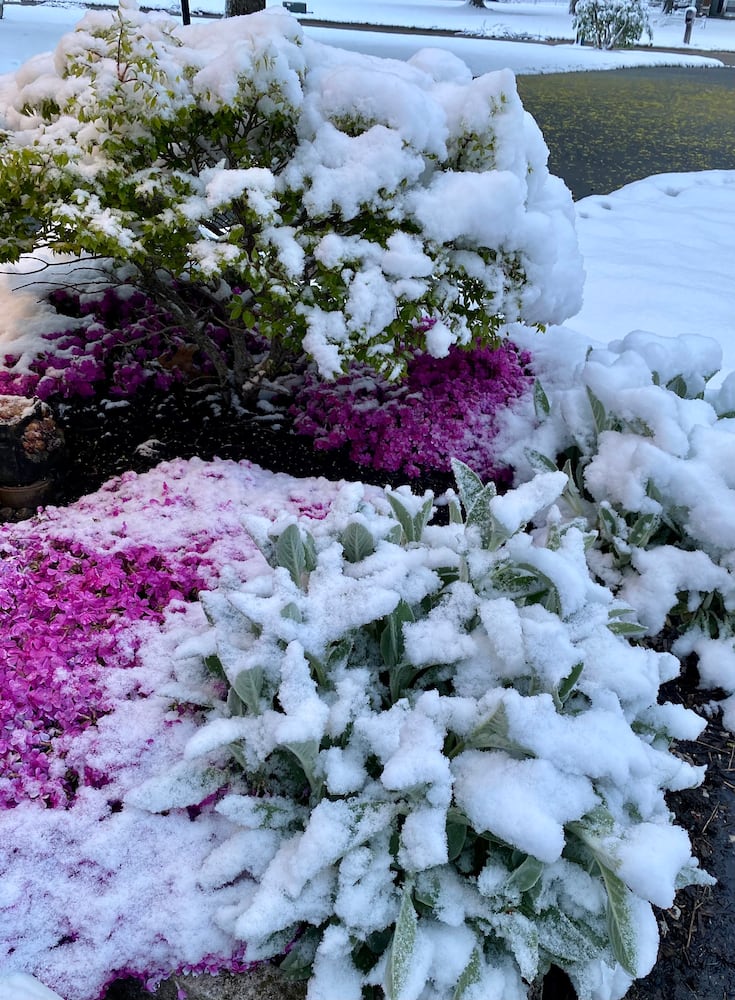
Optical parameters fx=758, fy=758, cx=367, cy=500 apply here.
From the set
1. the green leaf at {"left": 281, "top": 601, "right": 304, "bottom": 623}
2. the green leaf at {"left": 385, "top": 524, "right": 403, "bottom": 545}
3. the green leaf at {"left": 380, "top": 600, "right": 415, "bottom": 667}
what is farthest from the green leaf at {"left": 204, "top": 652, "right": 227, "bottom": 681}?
the green leaf at {"left": 385, "top": 524, "right": 403, "bottom": 545}

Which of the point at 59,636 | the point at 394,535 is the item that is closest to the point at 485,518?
the point at 394,535

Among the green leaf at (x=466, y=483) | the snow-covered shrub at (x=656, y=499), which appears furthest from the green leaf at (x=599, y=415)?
the green leaf at (x=466, y=483)

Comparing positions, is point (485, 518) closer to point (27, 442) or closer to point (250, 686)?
point (250, 686)

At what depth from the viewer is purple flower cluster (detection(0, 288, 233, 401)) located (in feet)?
12.2

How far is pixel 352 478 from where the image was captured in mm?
3418

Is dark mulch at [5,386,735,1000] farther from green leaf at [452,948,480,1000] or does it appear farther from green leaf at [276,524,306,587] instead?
green leaf at [276,524,306,587]

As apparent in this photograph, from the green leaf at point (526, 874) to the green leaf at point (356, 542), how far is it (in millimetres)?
883

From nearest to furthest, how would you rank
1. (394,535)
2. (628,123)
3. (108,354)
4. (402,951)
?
(402,951), (394,535), (108,354), (628,123)

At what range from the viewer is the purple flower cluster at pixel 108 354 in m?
3.72

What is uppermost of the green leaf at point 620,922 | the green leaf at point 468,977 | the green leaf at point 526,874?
the green leaf at point 526,874

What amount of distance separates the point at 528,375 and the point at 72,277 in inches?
108

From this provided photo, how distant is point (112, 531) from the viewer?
271 cm

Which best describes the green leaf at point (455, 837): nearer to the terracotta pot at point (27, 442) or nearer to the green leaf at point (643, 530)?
the green leaf at point (643, 530)

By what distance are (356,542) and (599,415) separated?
5.13ft
